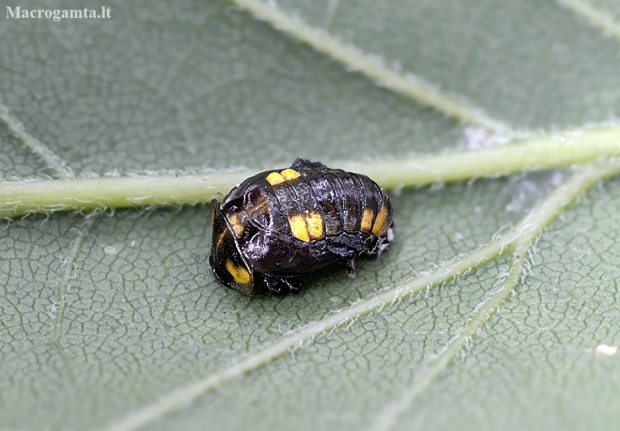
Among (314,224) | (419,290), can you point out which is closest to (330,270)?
(314,224)

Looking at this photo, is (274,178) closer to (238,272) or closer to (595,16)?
(238,272)

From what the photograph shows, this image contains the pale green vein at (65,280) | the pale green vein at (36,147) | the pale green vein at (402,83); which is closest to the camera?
the pale green vein at (65,280)

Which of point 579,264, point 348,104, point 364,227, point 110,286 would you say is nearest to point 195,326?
point 110,286

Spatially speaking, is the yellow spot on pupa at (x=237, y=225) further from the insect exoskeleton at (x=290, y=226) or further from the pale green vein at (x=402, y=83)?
the pale green vein at (x=402, y=83)

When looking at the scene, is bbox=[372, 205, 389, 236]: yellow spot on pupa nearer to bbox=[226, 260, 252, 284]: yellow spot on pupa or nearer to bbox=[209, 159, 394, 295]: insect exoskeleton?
bbox=[209, 159, 394, 295]: insect exoskeleton

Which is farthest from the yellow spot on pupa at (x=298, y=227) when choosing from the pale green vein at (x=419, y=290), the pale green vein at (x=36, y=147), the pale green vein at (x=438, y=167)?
the pale green vein at (x=36, y=147)

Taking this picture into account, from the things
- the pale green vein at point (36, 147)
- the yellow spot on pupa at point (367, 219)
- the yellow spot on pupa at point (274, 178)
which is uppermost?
the yellow spot on pupa at point (274, 178)

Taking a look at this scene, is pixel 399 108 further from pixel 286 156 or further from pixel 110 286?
pixel 110 286
